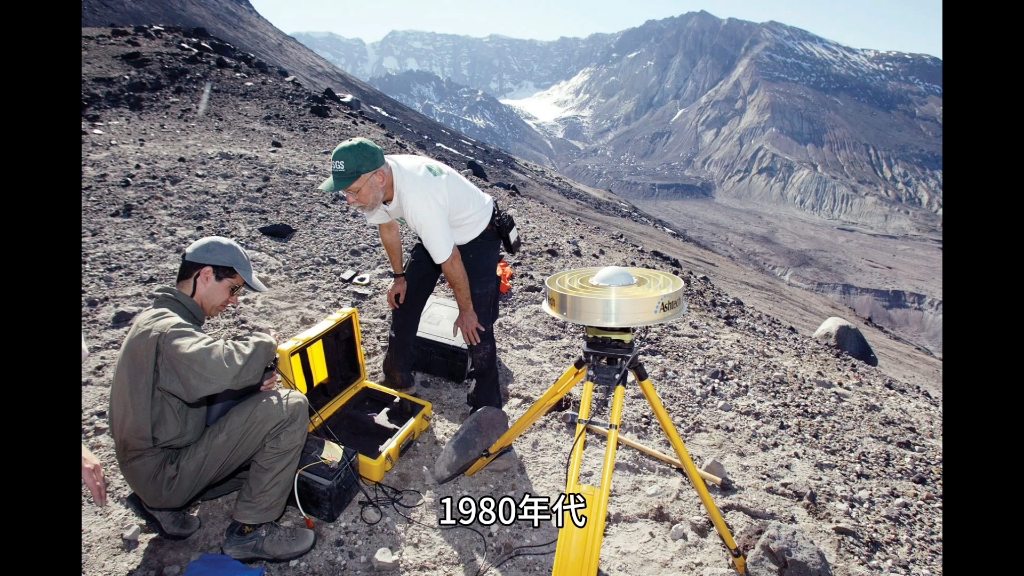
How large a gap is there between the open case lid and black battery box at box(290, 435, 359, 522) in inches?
20.0

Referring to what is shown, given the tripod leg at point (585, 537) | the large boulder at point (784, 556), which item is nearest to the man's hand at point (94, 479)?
the tripod leg at point (585, 537)

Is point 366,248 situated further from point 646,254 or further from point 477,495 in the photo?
point 646,254

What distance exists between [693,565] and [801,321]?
16947 mm

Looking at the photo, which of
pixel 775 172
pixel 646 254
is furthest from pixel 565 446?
pixel 775 172

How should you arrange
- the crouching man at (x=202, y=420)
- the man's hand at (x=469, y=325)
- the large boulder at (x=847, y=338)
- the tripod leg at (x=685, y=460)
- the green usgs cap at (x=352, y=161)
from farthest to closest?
1. the large boulder at (x=847, y=338)
2. the man's hand at (x=469, y=325)
3. the green usgs cap at (x=352, y=161)
4. the tripod leg at (x=685, y=460)
5. the crouching man at (x=202, y=420)

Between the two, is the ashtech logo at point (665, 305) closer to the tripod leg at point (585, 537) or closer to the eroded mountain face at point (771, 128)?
the tripod leg at point (585, 537)

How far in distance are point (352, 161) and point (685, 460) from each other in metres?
2.40

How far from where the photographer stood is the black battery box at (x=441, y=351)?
4.40 m

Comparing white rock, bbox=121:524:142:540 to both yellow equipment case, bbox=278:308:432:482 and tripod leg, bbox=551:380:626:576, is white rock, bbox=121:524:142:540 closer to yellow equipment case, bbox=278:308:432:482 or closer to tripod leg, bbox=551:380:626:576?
yellow equipment case, bbox=278:308:432:482

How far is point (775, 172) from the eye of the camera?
216 ft

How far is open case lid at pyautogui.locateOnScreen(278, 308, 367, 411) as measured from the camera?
335cm

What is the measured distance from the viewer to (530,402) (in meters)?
4.35

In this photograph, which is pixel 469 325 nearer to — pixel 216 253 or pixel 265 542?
pixel 216 253

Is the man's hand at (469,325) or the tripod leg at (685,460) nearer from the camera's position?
the tripod leg at (685,460)
